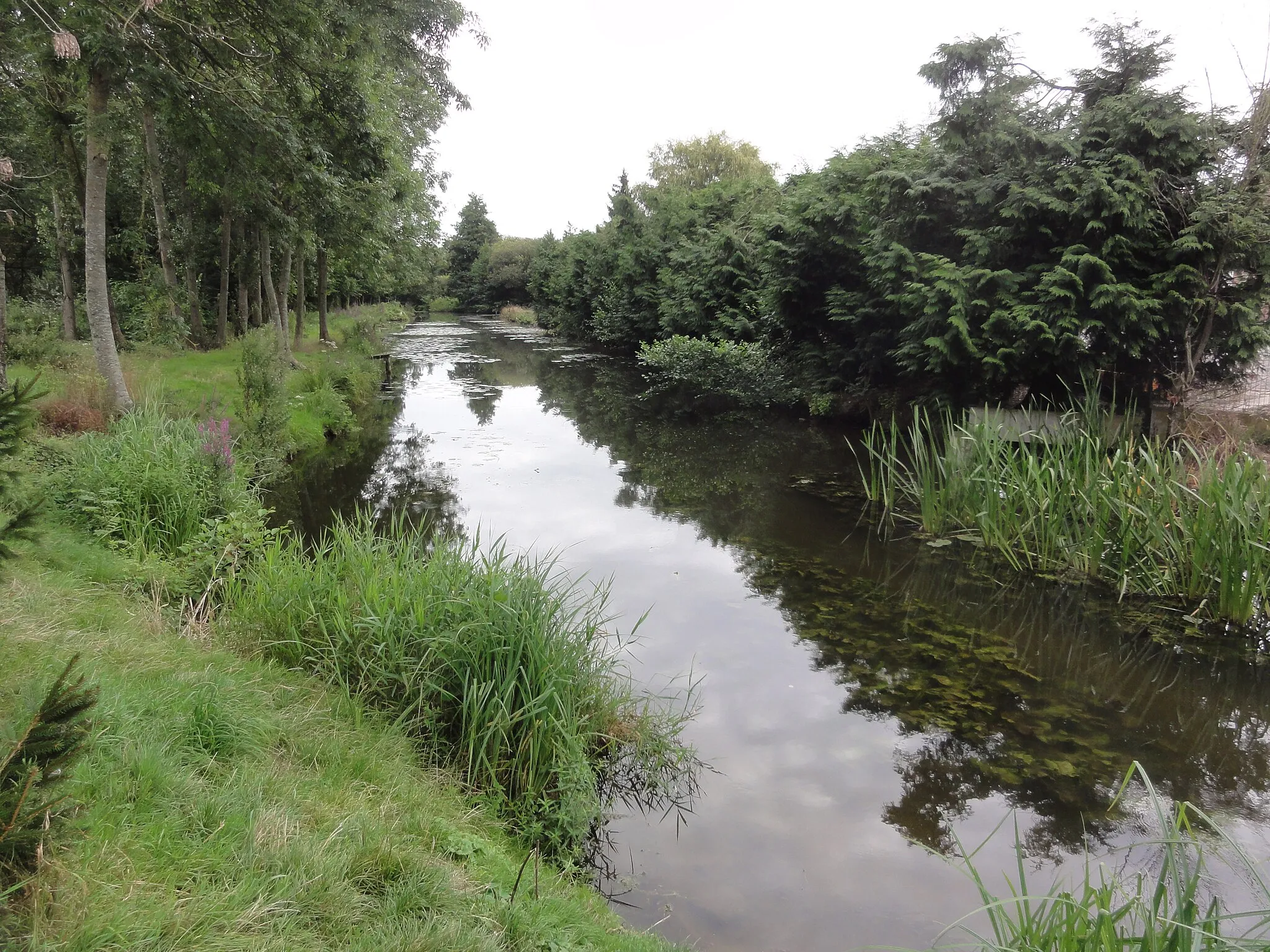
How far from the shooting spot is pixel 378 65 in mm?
15734

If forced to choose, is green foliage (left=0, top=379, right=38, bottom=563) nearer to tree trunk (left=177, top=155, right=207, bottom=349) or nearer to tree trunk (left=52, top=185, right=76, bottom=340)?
tree trunk (left=52, top=185, right=76, bottom=340)

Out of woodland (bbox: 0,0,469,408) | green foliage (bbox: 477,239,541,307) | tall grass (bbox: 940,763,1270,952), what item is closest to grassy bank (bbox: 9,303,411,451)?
woodland (bbox: 0,0,469,408)

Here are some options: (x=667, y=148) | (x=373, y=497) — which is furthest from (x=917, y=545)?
(x=667, y=148)

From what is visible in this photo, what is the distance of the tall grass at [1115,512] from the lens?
22.0ft

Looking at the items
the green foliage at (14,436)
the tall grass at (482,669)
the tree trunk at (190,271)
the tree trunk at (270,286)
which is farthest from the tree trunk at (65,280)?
the green foliage at (14,436)

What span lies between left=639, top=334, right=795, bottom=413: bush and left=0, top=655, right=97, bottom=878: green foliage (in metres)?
20.0

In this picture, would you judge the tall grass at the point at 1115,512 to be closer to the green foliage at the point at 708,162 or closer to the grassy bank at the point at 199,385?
the grassy bank at the point at 199,385

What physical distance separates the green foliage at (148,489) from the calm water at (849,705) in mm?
2617

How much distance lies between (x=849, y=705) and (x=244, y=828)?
15.3 ft

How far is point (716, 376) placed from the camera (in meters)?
23.0

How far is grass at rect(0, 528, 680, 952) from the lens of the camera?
2.23m

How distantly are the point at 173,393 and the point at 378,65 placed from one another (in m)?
8.56

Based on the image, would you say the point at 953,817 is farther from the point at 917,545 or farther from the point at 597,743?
the point at 917,545

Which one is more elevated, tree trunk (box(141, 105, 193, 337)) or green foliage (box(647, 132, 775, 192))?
green foliage (box(647, 132, 775, 192))
